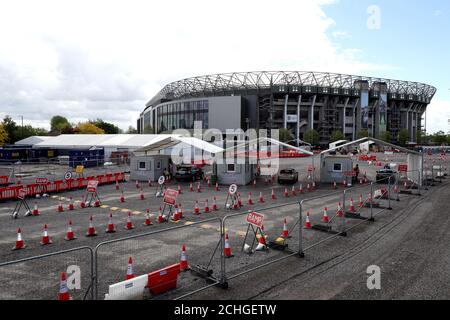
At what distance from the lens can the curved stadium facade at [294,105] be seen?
103 metres

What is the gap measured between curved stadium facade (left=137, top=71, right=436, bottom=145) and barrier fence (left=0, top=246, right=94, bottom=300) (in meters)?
91.3

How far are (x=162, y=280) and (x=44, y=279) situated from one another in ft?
10.9

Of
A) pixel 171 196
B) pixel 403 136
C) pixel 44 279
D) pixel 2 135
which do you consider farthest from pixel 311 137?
pixel 44 279

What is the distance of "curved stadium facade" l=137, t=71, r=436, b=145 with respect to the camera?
Result: 338 feet

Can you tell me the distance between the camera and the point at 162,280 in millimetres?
7340

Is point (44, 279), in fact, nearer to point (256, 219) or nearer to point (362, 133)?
point (256, 219)

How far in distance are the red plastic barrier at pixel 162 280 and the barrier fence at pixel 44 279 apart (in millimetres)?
1250

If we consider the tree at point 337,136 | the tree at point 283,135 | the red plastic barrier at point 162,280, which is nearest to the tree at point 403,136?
the tree at point 337,136

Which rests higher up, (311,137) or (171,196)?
(311,137)

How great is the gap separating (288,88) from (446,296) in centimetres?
10505

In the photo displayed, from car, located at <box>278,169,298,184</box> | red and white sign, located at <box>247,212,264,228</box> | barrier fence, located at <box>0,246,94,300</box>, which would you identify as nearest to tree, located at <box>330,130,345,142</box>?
car, located at <box>278,169,298,184</box>

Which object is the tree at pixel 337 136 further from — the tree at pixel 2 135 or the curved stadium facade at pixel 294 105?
the tree at pixel 2 135
